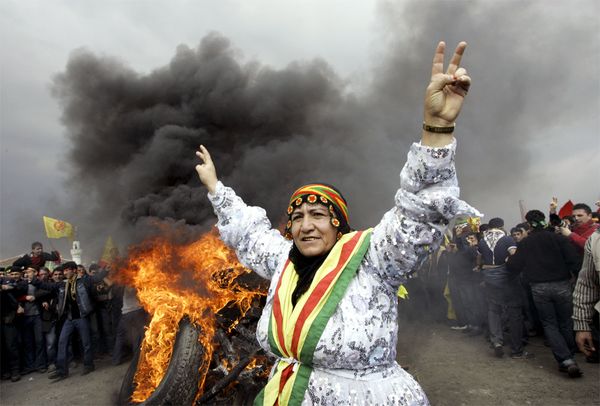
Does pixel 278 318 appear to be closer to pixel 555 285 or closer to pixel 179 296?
pixel 179 296

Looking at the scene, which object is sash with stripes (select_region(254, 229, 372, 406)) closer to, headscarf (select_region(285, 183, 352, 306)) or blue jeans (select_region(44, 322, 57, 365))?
headscarf (select_region(285, 183, 352, 306))

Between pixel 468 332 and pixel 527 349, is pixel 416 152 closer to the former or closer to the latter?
pixel 527 349

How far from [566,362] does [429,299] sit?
4.65 meters

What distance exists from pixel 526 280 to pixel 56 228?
1616 centimetres

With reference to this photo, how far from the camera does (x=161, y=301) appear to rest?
517 cm

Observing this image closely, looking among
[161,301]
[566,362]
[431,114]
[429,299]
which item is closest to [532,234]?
[566,362]

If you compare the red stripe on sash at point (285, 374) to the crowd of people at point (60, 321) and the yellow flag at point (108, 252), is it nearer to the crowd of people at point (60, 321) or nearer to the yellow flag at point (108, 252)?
the crowd of people at point (60, 321)

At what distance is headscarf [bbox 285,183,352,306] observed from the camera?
6.04 ft

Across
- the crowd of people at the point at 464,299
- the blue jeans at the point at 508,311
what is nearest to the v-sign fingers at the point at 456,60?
the crowd of people at the point at 464,299

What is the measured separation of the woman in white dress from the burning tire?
2712 mm

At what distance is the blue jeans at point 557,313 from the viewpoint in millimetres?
5156

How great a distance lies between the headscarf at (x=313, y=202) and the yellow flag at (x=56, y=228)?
15663 millimetres

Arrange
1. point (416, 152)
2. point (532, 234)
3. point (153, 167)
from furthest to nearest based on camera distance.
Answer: point (153, 167)
point (532, 234)
point (416, 152)

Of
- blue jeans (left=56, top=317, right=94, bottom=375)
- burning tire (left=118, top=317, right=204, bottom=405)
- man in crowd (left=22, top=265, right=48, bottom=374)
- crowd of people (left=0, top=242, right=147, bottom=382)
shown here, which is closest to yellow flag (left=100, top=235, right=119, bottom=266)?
crowd of people (left=0, top=242, right=147, bottom=382)
